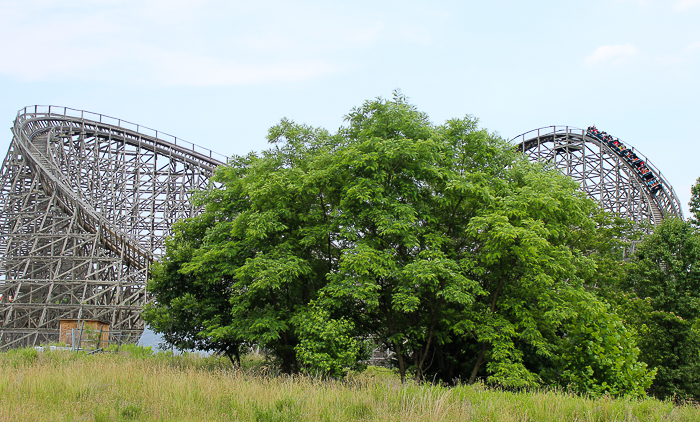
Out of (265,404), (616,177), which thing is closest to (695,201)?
(616,177)

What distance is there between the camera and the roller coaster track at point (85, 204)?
76.0ft

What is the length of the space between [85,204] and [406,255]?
60.0 ft

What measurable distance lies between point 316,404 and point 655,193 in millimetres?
28649

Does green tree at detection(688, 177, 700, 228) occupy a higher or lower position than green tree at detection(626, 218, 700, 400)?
higher

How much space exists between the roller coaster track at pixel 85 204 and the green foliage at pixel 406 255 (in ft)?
39.3

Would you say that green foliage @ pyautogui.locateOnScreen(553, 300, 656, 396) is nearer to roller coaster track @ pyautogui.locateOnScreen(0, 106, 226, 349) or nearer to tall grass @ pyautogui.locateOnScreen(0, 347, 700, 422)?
tall grass @ pyautogui.locateOnScreen(0, 347, 700, 422)

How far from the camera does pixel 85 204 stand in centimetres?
2336

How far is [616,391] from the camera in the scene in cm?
934

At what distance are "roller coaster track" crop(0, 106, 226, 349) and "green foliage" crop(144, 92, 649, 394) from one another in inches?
471

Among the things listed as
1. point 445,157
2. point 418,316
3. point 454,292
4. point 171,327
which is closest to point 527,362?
point 418,316

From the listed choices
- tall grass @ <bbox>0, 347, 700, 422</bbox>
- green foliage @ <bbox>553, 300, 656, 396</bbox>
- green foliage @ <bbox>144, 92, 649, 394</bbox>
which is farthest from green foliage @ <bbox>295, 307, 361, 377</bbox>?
green foliage @ <bbox>553, 300, 656, 396</bbox>

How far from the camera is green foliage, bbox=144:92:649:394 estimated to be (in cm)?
1011

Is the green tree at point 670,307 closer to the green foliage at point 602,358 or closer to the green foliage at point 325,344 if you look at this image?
the green foliage at point 602,358

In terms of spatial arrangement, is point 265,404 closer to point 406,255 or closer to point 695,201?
point 406,255
